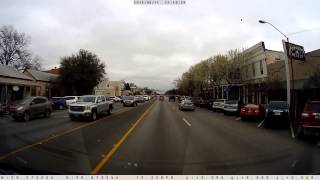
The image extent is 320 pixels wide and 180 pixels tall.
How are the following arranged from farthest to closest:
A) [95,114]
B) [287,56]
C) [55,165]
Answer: [287,56] < [95,114] < [55,165]

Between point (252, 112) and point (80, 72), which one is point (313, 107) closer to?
point (252, 112)

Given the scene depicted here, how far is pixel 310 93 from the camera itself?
2936cm

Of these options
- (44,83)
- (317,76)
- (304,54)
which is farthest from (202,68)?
(317,76)

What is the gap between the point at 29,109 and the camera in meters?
22.1

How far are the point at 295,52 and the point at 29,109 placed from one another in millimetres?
22503

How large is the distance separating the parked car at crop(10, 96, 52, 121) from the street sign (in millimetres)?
20268

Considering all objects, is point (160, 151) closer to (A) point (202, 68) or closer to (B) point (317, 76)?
(B) point (317, 76)

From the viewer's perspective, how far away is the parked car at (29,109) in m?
21.2

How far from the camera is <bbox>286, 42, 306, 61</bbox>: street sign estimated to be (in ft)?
89.6

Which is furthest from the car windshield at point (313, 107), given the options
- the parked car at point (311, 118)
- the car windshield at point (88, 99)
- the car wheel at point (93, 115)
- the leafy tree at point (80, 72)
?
the leafy tree at point (80, 72)

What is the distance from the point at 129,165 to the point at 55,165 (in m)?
1.31

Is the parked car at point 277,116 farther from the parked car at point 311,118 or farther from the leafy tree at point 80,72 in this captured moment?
the leafy tree at point 80,72

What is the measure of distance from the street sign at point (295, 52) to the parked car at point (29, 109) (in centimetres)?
2027

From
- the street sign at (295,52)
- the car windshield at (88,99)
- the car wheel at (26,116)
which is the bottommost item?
the car wheel at (26,116)
